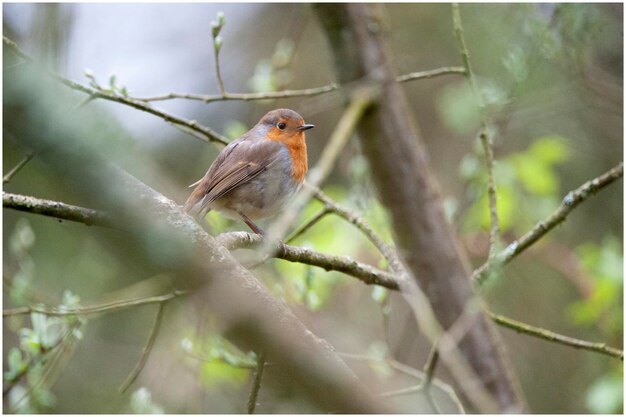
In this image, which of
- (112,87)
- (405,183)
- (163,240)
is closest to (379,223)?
(405,183)

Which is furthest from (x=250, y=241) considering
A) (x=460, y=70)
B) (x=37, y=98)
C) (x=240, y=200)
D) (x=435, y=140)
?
(x=435, y=140)

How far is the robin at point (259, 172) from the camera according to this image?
2.87 m

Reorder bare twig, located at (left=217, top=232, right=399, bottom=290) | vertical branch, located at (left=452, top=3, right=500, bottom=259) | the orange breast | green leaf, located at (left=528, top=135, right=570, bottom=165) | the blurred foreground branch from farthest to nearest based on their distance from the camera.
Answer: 1. green leaf, located at (left=528, top=135, right=570, bottom=165)
2. the orange breast
3. vertical branch, located at (left=452, top=3, right=500, bottom=259)
4. bare twig, located at (left=217, top=232, right=399, bottom=290)
5. the blurred foreground branch

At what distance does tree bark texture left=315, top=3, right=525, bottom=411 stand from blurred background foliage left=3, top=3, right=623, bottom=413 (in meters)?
0.15

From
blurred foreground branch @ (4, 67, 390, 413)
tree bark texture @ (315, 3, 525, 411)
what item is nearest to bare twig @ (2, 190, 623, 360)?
tree bark texture @ (315, 3, 525, 411)

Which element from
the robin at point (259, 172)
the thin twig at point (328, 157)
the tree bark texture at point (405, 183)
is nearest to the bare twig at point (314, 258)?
the thin twig at point (328, 157)

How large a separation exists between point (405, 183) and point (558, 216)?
109 centimetres

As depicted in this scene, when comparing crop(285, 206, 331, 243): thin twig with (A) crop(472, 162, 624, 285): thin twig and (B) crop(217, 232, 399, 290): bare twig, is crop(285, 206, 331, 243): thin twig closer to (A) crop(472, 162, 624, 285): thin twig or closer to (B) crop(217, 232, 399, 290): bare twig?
(B) crop(217, 232, 399, 290): bare twig

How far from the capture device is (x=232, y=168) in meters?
2.94

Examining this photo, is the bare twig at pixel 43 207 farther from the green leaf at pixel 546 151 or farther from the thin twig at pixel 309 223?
the green leaf at pixel 546 151

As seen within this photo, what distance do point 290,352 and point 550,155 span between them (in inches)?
136

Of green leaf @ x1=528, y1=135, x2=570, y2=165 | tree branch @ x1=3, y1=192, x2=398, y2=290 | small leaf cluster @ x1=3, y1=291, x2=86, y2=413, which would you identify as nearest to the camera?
tree branch @ x1=3, y1=192, x2=398, y2=290

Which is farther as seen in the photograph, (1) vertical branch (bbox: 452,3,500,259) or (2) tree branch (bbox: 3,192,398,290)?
(1) vertical branch (bbox: 452,3,500,259)

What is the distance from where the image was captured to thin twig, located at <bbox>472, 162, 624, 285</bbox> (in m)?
2.60
